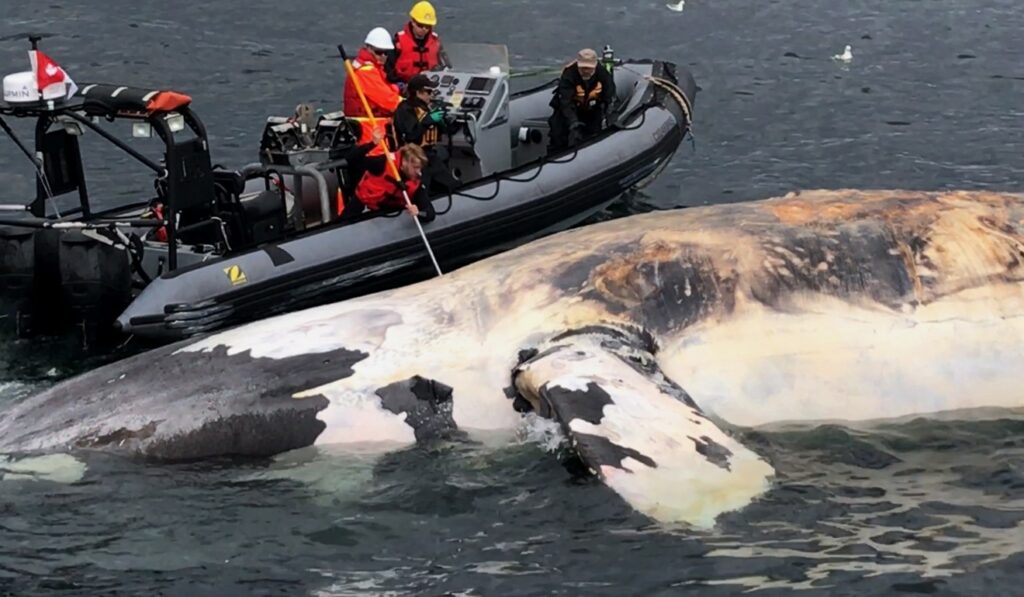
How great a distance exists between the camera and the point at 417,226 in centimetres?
1434

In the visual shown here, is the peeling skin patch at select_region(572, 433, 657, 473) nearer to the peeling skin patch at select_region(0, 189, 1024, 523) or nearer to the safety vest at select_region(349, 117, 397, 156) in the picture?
the peeling skin patch at select_region(0, 189, 1024, 523)

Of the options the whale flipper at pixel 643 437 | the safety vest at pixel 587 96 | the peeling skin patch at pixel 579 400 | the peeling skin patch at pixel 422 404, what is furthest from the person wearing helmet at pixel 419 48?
the peeling skin patch at pixel 579 400

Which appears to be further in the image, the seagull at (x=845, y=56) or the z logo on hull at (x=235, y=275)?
the seagull at (x=845, y=56)

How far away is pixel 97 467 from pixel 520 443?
2.68 metres

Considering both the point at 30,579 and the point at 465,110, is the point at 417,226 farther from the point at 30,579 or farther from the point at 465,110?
the point at 30,579

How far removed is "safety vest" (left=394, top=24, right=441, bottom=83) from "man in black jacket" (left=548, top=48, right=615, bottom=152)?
5.03ft

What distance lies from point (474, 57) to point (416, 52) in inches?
27.4

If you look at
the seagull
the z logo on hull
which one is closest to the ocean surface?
the z logo on hull

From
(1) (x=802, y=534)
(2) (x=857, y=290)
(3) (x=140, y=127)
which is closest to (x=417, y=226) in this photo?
(3) (x=140, y=127)

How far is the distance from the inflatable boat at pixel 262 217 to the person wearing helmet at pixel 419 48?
41cm

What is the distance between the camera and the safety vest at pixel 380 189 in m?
14.4

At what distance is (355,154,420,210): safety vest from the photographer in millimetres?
14352

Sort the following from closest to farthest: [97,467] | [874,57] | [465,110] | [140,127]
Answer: [97,467], [140,127], [465,110], [874,57]

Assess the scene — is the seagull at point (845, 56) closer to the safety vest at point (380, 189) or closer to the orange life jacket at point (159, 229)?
the safety vest at point (380, 189)
